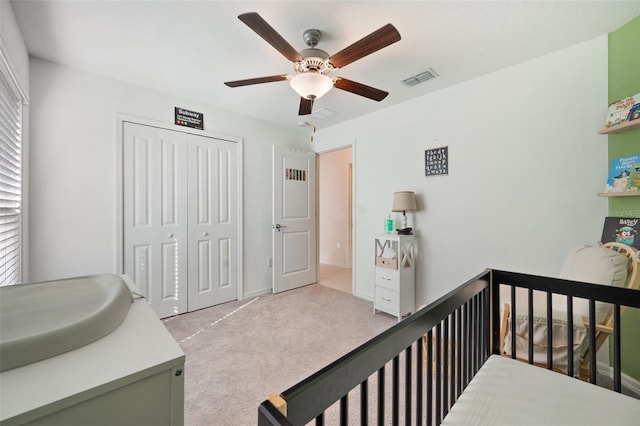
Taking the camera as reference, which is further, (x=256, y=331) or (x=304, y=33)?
(x=256, y=331)

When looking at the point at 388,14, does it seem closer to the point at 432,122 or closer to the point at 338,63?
the point at 338,63

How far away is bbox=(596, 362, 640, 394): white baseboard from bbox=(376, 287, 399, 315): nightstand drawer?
149 cm

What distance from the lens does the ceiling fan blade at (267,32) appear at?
1.28 metres

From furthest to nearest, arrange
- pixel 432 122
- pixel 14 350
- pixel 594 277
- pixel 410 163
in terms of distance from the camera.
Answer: pixel 410 163
pixel 432 122
pixel 594 277
pixel 14 350

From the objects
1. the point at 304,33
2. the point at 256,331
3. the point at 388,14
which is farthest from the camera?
the point at 256,331

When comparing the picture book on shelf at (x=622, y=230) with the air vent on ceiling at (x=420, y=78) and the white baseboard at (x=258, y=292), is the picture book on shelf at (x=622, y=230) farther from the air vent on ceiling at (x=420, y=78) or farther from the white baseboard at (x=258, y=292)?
the white baseboard at (x=258, y=292)

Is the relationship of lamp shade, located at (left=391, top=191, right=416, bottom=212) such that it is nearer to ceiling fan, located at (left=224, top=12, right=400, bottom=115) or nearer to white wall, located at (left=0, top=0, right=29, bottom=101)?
ceiling fan, located at (left=224, top=12, right=400, bottom=115)

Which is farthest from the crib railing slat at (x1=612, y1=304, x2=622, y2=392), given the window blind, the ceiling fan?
the window blind

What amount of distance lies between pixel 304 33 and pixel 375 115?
5.72 feet

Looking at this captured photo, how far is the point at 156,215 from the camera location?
111 inches

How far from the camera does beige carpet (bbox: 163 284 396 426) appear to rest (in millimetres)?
1680

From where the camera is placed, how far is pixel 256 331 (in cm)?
256

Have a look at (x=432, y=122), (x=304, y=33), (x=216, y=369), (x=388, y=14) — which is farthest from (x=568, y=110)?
(x=216, y=369)

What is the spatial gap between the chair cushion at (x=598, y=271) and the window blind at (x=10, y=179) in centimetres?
334
